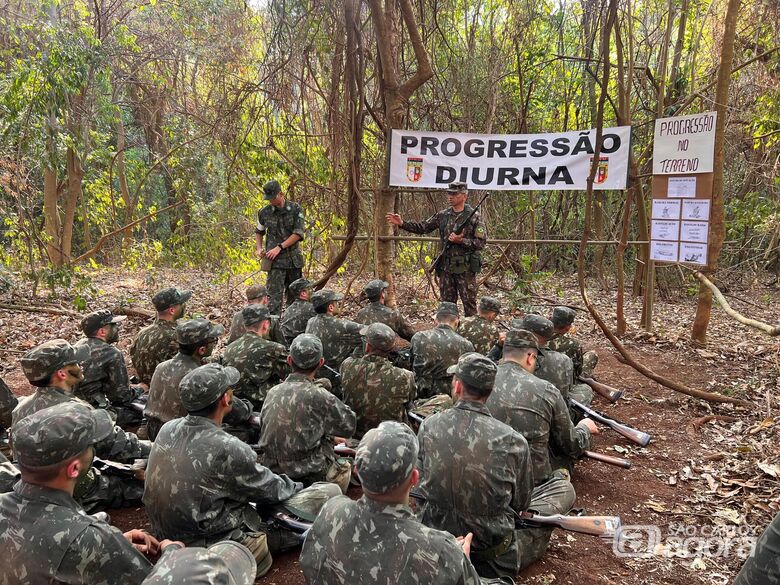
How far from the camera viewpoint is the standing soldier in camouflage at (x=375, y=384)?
4.63m

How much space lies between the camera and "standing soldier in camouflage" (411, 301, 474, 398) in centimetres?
539

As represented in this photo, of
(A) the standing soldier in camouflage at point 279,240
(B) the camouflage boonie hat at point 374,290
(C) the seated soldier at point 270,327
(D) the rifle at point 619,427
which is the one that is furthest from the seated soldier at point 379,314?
(D) the rifle at point 619,427

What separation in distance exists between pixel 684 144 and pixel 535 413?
4.57 m

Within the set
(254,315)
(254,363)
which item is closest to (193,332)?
(254,363)

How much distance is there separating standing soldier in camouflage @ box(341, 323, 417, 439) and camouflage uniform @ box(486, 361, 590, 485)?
104cm

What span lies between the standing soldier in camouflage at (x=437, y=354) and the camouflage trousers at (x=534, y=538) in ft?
5.49

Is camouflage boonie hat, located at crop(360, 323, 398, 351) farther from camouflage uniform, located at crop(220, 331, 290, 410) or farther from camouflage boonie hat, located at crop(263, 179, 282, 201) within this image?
camouflage boonie hat, located at crop(263, 179, 282, 201)

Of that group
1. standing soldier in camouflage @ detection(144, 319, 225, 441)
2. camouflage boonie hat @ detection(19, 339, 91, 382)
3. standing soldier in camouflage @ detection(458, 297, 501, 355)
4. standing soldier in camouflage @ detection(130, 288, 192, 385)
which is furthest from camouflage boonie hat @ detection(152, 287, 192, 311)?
standing soldier in camouflage @ detection(458, 297, 501, 355)

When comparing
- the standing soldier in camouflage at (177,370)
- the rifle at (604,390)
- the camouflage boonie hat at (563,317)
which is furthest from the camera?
the rifle at (604,390)

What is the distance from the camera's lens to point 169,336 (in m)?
5.31

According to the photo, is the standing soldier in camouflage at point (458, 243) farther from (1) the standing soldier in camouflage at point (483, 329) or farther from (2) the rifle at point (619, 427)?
(2) the rifle at point (619, 427)

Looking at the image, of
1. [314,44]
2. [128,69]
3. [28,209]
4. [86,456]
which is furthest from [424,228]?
[128,69]

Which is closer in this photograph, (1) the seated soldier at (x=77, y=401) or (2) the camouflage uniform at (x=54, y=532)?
(2) the camouflage uniform at (x=54, y=532)

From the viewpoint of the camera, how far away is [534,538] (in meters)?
3.34
